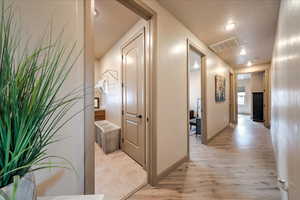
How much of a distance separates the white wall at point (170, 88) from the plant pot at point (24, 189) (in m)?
1.60

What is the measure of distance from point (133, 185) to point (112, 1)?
2.61 m

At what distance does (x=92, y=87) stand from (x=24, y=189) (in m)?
0.78

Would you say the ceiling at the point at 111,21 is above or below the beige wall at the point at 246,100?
above

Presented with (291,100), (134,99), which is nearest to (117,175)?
(134,99)

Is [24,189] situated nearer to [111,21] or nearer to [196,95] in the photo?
[111,21]

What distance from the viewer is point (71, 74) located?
109 cm

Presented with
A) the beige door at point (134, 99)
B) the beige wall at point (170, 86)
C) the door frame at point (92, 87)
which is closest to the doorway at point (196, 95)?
the beige wall at point (170, 86)

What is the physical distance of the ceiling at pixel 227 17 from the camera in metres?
2.08

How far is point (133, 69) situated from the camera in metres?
2.76

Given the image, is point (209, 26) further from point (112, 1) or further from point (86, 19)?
point (86, 19)

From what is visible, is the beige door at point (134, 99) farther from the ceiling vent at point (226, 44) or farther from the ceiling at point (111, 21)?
the ceiling vent at point (226, 44)

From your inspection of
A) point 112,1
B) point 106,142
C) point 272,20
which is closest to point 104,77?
point 106,142

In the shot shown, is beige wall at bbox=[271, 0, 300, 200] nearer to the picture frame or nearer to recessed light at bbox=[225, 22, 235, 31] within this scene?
recessed light at bbox=[225, 22, 235, 31]

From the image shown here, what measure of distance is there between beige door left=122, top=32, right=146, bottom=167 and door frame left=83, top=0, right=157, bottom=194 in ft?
1.20
